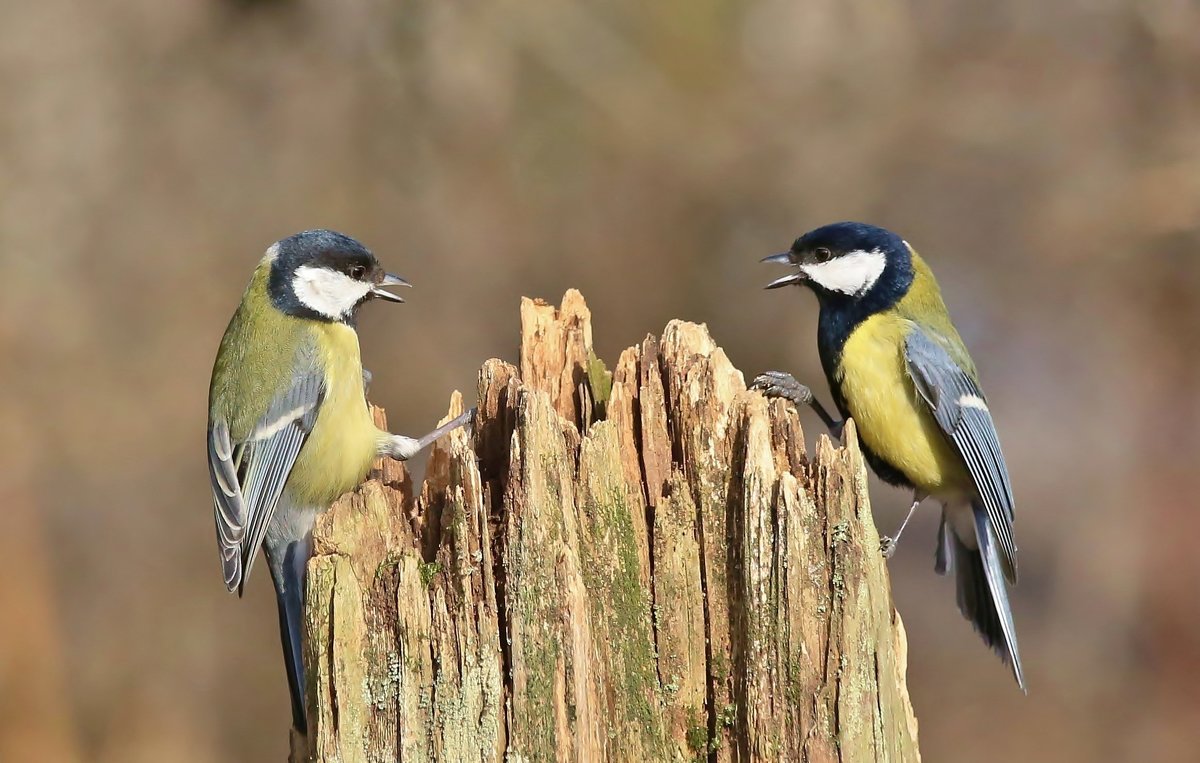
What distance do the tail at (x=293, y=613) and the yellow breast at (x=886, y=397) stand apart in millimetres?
1771

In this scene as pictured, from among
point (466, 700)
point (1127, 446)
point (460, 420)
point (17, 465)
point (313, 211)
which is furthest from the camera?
point (313, 211)

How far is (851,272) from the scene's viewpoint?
3.74m

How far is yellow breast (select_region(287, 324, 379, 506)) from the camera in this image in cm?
366

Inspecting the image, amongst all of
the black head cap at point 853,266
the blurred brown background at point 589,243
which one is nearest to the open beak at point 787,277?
the black head cap at point 853,266

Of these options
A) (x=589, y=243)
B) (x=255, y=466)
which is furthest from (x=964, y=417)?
(x=589, y=243)

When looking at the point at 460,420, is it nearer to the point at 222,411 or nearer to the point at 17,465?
the point at 222,411

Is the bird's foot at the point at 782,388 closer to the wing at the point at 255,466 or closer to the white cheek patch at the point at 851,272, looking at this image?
the white cheek patch at the point at 851,272

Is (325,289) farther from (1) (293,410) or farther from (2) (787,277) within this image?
(2) (787,277)

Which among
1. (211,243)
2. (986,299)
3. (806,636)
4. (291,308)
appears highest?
(211,243)

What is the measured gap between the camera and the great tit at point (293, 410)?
141 inches

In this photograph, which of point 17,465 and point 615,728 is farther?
point 17,465

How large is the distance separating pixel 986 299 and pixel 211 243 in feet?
14.2

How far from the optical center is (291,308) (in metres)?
3.77

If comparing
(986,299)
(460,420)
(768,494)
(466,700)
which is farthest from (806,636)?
(986,299)
